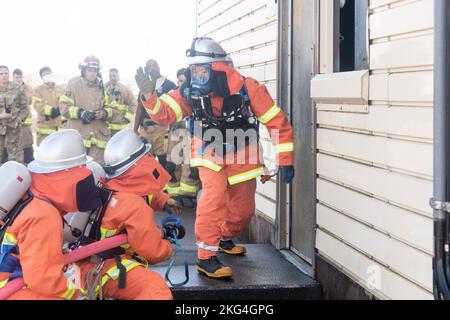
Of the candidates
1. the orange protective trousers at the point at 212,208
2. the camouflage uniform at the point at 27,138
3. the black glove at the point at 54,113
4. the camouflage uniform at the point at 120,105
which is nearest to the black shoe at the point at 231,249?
the orange protective trousers at the point at 212,208

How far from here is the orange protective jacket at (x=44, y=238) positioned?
3080 millimetres

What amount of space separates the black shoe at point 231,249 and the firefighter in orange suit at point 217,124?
593mm

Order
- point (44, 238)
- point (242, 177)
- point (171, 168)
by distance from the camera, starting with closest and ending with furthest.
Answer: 1. point (44, 238)
2. point (242, 177)
3. point (171, 168)

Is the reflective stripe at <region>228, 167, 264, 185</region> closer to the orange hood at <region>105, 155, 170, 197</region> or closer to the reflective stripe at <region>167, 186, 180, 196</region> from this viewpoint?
the orange hood at <region>105, 155, 170, 197</region>

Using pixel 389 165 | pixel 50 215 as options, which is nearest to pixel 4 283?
pixel 50 215

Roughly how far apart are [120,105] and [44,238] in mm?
7103

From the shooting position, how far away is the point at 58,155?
336 centimetres

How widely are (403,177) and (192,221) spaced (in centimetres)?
483

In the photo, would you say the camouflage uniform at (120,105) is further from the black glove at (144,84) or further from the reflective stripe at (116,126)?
the black glove at (144,84)

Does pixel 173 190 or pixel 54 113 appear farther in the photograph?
pixel 54 113

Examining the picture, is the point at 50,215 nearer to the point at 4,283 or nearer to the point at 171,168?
the point at 4,283

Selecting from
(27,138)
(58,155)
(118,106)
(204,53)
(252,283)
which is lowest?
(252,283)
